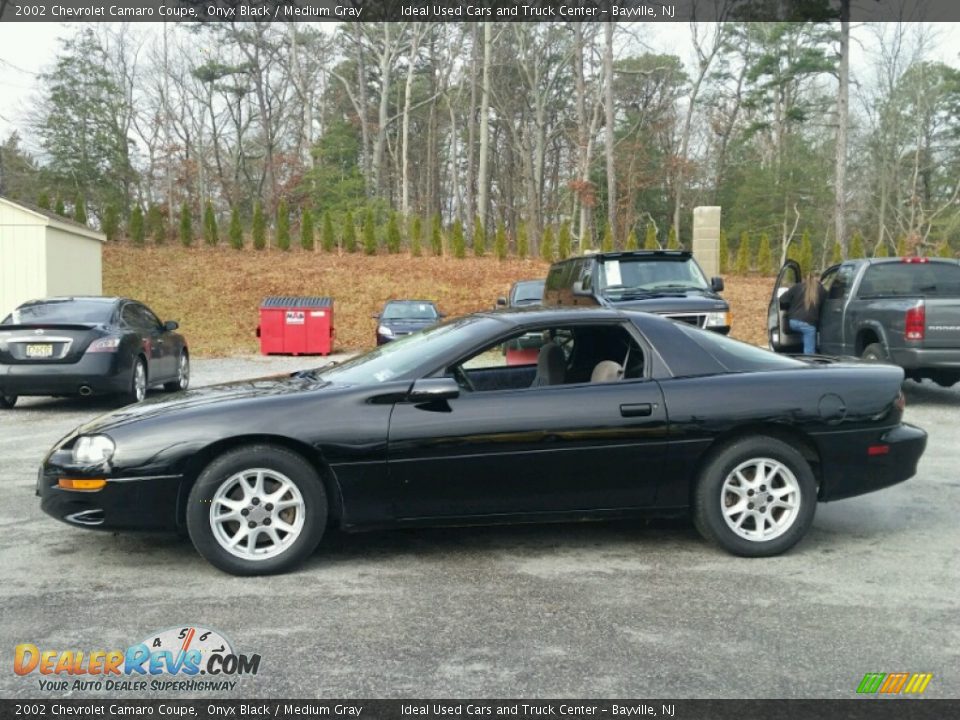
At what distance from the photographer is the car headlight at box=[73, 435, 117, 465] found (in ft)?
14.5

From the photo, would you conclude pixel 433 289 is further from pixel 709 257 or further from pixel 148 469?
pixel 148 469

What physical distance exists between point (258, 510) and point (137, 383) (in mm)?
7373

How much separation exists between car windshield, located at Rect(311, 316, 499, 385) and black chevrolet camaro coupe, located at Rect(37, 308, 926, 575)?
0.02m

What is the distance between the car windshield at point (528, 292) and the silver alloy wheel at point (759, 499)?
1308 centimetres

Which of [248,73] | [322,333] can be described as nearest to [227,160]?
[248,73]

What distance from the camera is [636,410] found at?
4750mm

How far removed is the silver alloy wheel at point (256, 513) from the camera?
14.5 ft

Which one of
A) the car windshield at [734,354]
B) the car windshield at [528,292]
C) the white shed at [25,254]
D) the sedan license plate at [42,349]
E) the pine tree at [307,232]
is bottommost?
the sedan license plate at [42,349]

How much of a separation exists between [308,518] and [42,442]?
537cm

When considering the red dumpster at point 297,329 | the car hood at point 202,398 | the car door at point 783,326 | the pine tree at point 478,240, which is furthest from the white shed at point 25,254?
the car hood at point 202,398

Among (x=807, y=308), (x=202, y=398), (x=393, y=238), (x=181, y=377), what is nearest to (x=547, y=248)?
(x=393, y=238)

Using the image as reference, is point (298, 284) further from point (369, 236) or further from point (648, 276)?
point (648, 276)

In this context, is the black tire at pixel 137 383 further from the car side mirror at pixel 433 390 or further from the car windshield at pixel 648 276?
the car side mirror at pixel 433 390

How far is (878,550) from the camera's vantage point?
506 centimetres
